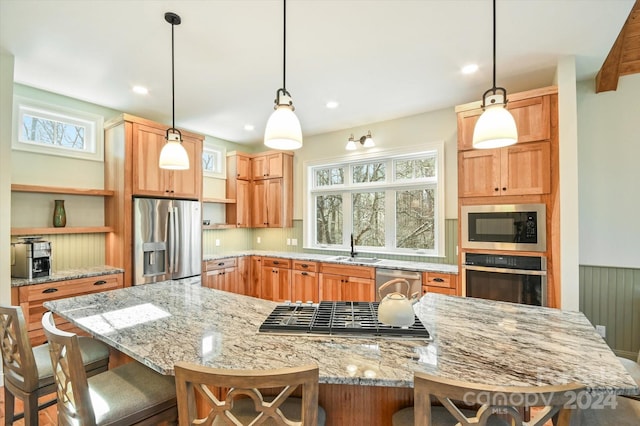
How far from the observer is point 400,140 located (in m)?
4.20

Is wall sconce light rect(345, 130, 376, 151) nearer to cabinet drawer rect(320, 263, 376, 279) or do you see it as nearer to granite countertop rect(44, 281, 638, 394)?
cabinet drawer rect(320, 263, 376, 279)

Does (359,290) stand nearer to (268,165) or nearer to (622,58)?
(268,165)

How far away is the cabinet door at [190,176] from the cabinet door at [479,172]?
11.1 feet

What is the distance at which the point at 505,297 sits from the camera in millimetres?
2883

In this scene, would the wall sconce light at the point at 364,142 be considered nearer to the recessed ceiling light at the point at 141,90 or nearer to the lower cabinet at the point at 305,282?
the lower cabinet at the point at 305,282

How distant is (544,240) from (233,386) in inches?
119

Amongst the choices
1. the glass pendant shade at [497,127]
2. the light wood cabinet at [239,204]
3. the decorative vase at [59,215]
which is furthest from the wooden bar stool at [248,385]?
the light wood cabinet at [239,204]

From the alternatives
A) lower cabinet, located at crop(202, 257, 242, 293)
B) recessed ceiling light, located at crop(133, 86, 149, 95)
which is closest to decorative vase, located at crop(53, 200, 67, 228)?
recessed ceiling light, located at crop(133, 86, 149, 95)

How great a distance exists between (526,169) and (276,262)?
3449 millimetres

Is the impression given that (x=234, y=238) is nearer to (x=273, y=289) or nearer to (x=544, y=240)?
(x=273, y=289)

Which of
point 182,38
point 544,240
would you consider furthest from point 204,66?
point 544,240

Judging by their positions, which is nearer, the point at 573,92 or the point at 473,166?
the point at 573,92

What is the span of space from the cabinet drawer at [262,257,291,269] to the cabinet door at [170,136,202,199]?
1436 millimetres

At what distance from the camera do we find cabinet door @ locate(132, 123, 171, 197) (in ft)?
11.6
